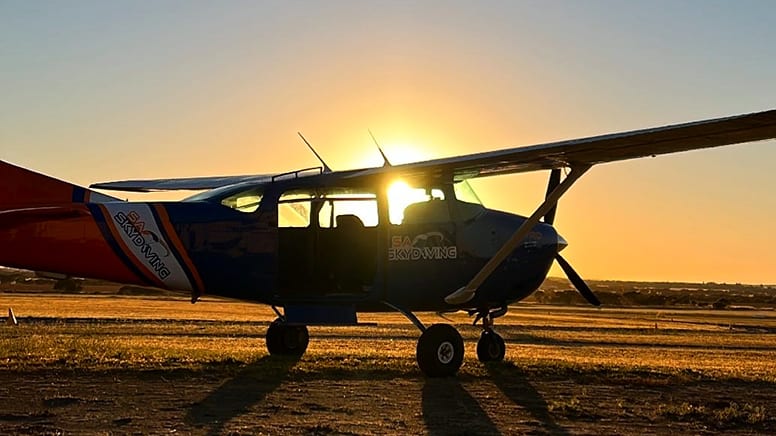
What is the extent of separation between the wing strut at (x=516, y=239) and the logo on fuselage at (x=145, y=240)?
411 cm

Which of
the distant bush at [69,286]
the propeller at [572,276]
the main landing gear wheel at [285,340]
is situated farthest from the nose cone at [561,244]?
the distant bush at [69,286]

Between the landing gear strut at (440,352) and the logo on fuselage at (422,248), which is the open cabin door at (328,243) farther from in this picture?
the landing gear strut at (440,352)

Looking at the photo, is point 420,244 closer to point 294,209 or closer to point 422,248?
point 422,248

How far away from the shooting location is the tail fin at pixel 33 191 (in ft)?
38.7

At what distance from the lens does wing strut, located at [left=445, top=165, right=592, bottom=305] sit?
12039mm

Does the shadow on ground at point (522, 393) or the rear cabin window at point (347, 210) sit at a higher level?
the rear cabin window at point (347, 210)

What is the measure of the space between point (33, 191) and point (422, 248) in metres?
5.53

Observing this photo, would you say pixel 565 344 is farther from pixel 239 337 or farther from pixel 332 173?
pixel 332 173

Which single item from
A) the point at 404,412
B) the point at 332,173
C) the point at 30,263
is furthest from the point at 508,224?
the point at 30,263

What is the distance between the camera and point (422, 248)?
42.0 ft

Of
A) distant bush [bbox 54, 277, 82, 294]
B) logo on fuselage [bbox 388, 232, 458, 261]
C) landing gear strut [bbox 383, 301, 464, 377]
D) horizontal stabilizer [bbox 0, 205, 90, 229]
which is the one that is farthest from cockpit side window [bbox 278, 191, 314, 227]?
distant bush [bbox 54, 277, 82, 294]

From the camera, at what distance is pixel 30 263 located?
1143 cm

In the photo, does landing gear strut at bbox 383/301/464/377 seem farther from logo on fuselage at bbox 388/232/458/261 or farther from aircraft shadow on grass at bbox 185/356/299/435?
aircraft shadow on grass at bbox 185/356/299/435

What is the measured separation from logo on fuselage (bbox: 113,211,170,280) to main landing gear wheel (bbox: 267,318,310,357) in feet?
8.76
